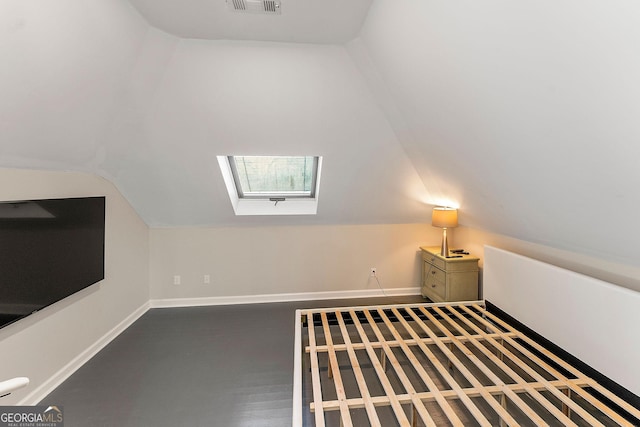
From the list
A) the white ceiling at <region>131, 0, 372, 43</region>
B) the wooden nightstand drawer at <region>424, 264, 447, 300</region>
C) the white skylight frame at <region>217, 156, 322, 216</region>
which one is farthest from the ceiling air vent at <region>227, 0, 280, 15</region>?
the wooden nightstand drawer at <region>424, 264, 447, 300</region>

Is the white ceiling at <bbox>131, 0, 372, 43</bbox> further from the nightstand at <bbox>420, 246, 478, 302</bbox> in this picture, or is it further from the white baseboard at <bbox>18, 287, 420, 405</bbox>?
the white baseboard at <bbox>18, 287, 420, 405</bbox>

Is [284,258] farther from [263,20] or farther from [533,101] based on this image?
[533,101]

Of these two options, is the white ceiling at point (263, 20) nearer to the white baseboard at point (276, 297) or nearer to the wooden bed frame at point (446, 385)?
the wooden bed frame at point (446, 385)

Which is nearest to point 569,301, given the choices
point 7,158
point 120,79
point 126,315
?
point 120,79

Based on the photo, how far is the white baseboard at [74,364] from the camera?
200cm

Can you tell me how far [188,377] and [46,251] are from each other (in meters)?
1.33

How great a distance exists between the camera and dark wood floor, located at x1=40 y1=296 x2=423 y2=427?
1.88 metres

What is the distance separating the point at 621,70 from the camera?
2.99 feet

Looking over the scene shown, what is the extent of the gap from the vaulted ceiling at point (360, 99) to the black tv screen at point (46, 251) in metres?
0.32

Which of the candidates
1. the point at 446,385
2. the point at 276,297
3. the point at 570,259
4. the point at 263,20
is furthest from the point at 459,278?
the point at 263,20

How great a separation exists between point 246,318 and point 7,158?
2353 millimetres

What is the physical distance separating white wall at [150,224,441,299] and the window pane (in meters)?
0.47

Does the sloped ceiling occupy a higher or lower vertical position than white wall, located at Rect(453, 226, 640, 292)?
higher
